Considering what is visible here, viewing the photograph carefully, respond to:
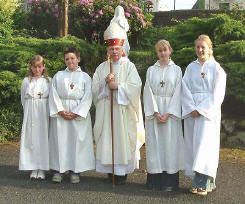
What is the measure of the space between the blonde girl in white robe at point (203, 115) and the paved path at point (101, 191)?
28cm

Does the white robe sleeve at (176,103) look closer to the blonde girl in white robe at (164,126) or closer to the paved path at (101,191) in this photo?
the blonde girl in white robe at (164,126)

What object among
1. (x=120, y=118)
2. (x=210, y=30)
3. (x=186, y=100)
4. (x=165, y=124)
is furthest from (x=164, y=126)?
(x=210, y=30)

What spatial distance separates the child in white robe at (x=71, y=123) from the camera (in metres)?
6.48

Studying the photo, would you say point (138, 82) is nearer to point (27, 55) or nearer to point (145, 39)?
point (27, 55)

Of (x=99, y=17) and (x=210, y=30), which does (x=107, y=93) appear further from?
(x=99, y=17)

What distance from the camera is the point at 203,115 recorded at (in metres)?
5.85

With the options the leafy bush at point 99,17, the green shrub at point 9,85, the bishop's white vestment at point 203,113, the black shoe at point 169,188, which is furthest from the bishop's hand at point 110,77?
the leafy bush at point 99,17

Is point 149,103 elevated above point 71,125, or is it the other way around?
point 149,103

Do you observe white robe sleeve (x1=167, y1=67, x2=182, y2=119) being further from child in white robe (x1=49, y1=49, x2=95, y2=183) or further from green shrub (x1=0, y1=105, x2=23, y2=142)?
green shrub (x1=0, y1=105, x2=23, y2=142)

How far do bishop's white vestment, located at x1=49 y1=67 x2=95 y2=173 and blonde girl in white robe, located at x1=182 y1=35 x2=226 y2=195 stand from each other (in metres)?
1.43

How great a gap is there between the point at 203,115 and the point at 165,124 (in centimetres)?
54

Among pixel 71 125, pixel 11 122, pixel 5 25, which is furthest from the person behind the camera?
pixel 5 25

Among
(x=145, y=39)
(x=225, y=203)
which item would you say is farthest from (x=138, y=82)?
(x=145, y=39)

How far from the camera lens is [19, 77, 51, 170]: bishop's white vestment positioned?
6625 mm
